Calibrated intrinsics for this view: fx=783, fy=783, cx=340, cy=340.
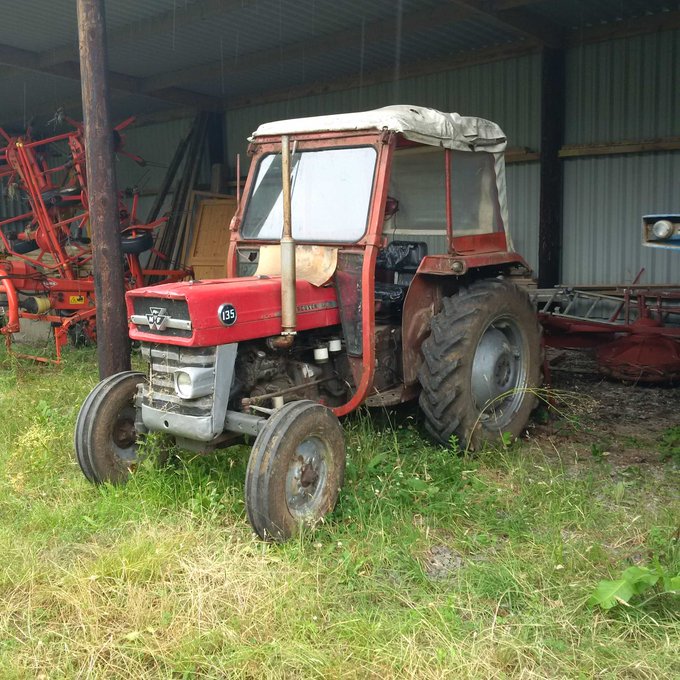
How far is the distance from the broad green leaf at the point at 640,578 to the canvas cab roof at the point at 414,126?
2358 mm

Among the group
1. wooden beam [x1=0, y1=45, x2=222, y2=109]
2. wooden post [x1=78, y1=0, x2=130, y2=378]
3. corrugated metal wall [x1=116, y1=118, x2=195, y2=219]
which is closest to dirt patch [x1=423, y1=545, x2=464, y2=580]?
wooden post [x1=78, y1=0, x2=130, y2=378]

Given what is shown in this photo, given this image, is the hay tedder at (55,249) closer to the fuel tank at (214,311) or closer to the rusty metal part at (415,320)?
the fuel tank at (214,311)

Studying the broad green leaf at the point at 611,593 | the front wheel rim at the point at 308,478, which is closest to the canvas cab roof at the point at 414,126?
the front wheel rim at the point at 308,478

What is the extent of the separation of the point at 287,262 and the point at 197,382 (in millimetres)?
678

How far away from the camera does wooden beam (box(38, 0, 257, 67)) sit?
7.95m

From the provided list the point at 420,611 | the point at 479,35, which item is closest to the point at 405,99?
the point at 479,35

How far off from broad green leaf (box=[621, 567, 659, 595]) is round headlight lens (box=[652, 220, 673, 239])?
1.26 m

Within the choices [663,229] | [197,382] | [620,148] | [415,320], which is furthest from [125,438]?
[620,148]

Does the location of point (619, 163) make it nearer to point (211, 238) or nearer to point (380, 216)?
point (211, 238)

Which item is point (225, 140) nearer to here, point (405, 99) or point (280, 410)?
point (405, 99)

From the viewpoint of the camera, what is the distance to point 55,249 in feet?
26.5

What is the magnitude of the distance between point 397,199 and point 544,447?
179 centimetres

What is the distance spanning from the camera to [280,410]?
3.40 m

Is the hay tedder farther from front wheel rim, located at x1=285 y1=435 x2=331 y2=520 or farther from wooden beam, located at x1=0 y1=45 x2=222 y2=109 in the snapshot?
front wheel rim, located at x1=285 y1=435 x2=331 y2=520
